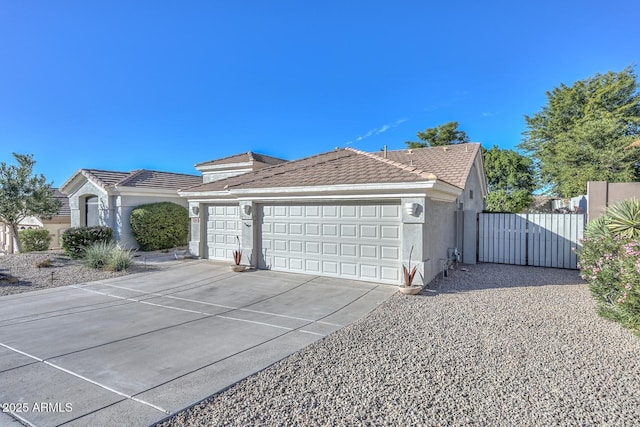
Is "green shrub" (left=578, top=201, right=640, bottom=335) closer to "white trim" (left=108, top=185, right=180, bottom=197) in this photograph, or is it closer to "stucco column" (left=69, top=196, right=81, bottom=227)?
"white trim" (left=108, top=185, right=180, bottom=197)

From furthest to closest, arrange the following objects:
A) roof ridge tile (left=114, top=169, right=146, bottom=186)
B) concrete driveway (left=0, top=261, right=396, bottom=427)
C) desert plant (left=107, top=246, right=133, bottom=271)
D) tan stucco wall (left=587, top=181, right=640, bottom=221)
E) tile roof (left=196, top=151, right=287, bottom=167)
Result: 1. tile roof (left=196, top=151, right=287, bottom=167)
2. roof ridge tile (left=114, top=169, right=146, bottom=186)
3. desert plant (left=107, top=246, right=133, bottom=271)
4. tan stucco wall (left=587, top=181, right=640, bottom=221)
5. concrete driveway (left=0, top=261, right=396, bottom=427)

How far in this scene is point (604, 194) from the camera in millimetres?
10422

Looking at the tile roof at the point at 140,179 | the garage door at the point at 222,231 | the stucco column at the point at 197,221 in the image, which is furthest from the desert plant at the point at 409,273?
the tile roof at the point at 140,179

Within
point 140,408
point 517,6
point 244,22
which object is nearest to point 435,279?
point 140,408

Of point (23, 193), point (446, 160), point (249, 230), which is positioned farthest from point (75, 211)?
point (446, 160)

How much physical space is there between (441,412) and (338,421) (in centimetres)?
102

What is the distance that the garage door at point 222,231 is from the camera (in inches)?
493

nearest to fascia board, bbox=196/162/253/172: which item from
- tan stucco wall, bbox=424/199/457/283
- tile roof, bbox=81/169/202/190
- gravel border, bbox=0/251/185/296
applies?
tile roof, bbox=81/169/202/190

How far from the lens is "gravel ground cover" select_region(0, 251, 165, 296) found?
9.16 metres

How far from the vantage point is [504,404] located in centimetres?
324

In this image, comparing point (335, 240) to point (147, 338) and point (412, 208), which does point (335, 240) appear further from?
point (147, 338)

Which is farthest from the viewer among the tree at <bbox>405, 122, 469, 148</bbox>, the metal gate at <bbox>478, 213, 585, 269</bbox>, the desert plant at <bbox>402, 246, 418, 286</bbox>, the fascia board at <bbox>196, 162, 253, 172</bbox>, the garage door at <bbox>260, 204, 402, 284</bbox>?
the tree at <bbox>405, 122, 469, 148</bbox>

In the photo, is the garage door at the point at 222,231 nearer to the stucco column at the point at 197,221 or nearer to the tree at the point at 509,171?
the stucco column at the point at 197,221

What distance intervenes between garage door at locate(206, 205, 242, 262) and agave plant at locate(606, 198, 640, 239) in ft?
35.8
